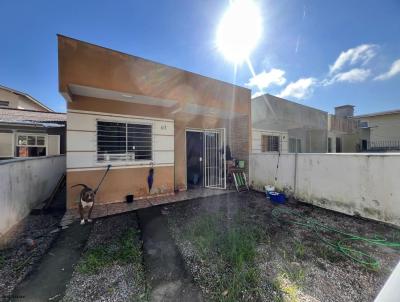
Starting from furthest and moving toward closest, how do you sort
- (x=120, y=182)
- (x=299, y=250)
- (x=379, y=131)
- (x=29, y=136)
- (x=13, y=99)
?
(x=379, y=131)
(x=13, y=99)
(x=29, y=136)
(x=120, y=182)
(x=299, y=250)

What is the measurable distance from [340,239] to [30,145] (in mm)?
12004

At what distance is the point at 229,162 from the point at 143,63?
4313 mm

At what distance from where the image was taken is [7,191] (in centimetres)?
303

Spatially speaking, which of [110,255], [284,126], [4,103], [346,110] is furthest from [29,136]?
[346,110]

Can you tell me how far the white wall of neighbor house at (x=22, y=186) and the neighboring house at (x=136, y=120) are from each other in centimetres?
84

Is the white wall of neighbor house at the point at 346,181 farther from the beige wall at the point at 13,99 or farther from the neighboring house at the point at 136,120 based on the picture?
the beige wall at the point at 13,99

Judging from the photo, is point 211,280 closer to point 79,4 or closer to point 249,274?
point 249,274

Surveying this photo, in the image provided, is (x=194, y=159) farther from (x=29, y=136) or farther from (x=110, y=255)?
A: (x=29, y=136)

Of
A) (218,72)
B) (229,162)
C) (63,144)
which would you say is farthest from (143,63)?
(63,144)

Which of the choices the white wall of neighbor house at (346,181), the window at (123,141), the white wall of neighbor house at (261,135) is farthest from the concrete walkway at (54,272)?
the white wall of neighbor house at (261,135)

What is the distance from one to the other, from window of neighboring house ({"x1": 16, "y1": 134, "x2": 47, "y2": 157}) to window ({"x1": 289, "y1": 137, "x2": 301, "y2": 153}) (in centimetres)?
1294

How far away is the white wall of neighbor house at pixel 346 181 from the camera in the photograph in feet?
10.8

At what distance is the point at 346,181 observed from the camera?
3.89m

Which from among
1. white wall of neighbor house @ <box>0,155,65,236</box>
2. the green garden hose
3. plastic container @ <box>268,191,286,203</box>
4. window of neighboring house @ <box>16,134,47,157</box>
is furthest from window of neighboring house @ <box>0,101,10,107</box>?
the green garden hose
